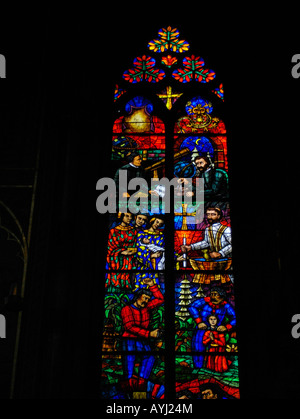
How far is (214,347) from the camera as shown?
281 inches

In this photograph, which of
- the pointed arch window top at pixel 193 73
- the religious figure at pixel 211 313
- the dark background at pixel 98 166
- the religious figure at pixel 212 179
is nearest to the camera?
the dark background at pixel 98 166

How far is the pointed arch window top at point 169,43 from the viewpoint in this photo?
911 cm

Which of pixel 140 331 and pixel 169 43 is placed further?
pixel 169 43

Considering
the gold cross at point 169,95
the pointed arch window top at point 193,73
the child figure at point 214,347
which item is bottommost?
the child figure at point 214,347

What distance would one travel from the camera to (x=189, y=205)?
26.1 feet

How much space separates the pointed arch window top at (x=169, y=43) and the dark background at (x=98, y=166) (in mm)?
75

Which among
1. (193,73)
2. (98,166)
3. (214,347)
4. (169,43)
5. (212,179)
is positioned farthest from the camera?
(169,43)

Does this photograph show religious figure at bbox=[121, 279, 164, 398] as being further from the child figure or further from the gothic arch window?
the child figure

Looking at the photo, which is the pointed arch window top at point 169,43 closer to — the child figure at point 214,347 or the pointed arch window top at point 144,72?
the pointed arch window top at point 144,72

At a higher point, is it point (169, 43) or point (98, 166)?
point (169, 43)

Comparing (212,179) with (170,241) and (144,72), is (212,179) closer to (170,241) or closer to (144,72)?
(170,241)

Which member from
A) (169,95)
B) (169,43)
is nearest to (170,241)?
(169,95)

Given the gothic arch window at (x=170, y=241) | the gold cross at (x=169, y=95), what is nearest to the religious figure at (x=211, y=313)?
the gothic arch window at (x=170, y=241)

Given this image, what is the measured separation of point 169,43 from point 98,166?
6.87 feet
